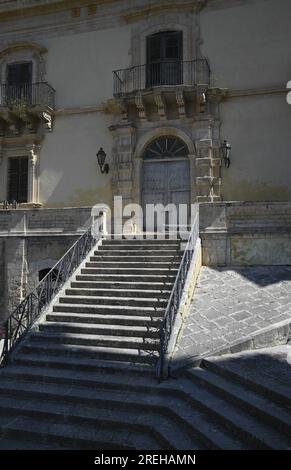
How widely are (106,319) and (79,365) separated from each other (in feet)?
3.83

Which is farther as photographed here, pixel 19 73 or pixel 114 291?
pixel 19 73

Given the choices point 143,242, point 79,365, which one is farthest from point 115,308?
point 143,242

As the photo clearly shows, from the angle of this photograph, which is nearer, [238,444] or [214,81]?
[238,444]

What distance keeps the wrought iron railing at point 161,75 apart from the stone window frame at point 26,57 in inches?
115

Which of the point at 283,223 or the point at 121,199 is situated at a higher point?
the point at 121,199

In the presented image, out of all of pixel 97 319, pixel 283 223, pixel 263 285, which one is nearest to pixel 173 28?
pixel 283 223

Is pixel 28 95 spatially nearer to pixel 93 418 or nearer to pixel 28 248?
pixel 28 248

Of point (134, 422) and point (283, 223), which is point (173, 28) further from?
point (134, 422)

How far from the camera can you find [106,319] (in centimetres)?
721

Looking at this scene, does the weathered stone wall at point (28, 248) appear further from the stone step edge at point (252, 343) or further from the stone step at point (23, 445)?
the stone step at point (23, 445)

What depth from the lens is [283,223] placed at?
932cm

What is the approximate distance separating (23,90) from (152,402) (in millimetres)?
12363

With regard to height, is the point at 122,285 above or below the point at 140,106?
below

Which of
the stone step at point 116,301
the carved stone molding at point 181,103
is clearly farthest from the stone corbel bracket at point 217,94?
the stone step at point 116,301
